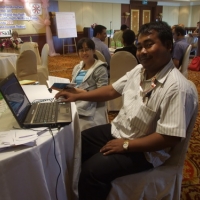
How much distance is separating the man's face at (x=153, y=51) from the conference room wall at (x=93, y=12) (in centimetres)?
911

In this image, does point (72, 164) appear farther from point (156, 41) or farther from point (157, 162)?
point (156, 41)

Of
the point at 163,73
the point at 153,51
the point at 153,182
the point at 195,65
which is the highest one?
the point at 153,51

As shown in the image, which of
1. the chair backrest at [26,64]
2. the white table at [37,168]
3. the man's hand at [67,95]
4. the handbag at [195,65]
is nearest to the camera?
the white table at [37,168]

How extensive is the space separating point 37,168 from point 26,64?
284cm

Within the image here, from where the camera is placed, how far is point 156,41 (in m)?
1.10

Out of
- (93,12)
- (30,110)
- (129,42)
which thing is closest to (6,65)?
(129,42)

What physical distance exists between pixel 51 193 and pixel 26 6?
872 centimetres

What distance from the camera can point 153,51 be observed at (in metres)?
1.10

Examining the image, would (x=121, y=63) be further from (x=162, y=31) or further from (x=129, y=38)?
(x=162, y=31)

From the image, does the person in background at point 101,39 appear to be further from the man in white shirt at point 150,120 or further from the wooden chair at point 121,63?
the man in white shirt at point 150,120

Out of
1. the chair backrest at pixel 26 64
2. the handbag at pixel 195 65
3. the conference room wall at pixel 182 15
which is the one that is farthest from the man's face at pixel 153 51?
the conference room wall at pixel 182 15

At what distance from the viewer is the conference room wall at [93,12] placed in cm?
957

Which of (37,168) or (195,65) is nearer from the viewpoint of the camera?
(37,168)

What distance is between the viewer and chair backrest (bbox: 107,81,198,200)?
1.13 metres
